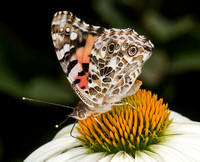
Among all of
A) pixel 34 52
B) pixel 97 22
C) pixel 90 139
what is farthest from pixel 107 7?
pixel 90 139

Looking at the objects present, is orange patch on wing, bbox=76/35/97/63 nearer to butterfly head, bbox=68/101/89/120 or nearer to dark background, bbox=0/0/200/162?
butterfly head, bbox=68/101/89/120

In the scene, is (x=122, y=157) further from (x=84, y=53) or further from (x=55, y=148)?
(x=84, y=53)

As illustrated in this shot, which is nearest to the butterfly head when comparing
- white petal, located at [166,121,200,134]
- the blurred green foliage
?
white petal, located at [166,121,200,134]

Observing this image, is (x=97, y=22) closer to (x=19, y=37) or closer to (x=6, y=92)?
(x=19, y=37)

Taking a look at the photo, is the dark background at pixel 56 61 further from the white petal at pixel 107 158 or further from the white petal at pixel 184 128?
the white petal at pixel 107 158

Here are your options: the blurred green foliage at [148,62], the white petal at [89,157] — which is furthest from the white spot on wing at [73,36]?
the blurred green foliage at [148,62]

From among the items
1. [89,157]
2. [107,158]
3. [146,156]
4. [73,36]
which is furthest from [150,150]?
[73,36]
